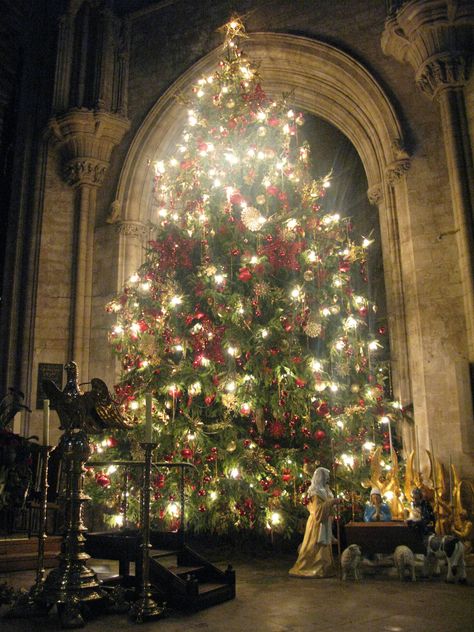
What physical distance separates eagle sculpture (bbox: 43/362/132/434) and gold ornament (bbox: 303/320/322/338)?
10.8ft

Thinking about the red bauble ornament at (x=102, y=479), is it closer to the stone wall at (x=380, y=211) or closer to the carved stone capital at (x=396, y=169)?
the stone wall at (x=380, y=211)

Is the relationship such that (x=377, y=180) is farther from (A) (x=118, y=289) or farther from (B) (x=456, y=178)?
(A) (x=118, y=289)

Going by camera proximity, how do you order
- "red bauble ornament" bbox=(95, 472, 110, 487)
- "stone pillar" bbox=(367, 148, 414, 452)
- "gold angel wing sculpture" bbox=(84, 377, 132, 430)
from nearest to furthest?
"gold angel wing sculpture" bbox=(84, 377, 132, 430)
"red bauble ornament" bbox=(95, 472, 110, 487)
"stone pillar" bbox=(367, 148, 414, 452)

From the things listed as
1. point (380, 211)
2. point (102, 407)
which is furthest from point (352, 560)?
point (380, 211)

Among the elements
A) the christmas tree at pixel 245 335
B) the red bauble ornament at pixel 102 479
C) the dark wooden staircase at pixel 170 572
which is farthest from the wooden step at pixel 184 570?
the red bauble ornament at pixel 102 479

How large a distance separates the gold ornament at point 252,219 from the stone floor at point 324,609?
389 cm

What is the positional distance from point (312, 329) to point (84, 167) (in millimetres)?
6124

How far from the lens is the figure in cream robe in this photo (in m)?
5.80

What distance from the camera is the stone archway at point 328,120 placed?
8805 mm

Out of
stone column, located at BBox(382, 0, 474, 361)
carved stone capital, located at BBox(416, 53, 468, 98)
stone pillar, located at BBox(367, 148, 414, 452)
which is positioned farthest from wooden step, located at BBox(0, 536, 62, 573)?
carved stone capital, located at BBox(416, 53, 468, 98)

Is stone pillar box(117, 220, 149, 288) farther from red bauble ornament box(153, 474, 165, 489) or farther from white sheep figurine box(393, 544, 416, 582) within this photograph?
white sheep figurine box(393, 544, 416, 582)

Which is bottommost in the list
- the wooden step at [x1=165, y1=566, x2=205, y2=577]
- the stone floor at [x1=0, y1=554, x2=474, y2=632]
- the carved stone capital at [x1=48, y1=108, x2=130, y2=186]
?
the stone floor at [x1=0, y1=554, x2=474, y2=632]

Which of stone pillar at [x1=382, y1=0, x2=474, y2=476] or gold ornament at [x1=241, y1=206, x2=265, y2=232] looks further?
stone pillar at [x1=382, y1=0, x2=474, y2=476]

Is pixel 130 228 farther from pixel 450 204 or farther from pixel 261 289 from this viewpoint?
pixel 450 204
